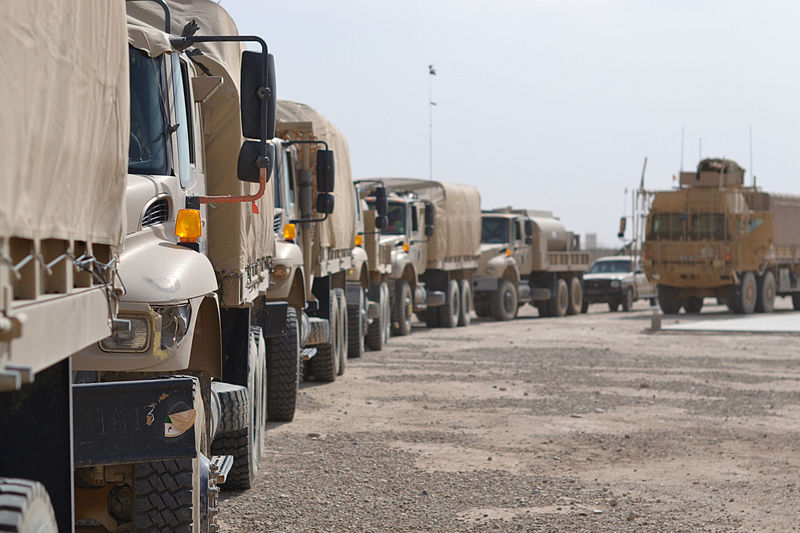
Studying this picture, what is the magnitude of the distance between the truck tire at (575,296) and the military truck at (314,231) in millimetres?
18246

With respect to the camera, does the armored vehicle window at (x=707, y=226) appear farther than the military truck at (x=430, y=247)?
Yes

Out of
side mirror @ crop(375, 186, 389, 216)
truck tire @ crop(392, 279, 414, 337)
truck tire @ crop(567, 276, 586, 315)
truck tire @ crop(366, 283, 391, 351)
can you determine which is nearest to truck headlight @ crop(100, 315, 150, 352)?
side mirror @ crop(375, 186, 389, 216)

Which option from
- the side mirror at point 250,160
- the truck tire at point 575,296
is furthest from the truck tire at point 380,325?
the side mirror at point 250,160

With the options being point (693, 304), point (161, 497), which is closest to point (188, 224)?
point (161, 497)

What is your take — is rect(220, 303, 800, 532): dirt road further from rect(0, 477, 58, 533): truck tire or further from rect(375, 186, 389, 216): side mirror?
rect(0, 477, 58, 533): truck tire

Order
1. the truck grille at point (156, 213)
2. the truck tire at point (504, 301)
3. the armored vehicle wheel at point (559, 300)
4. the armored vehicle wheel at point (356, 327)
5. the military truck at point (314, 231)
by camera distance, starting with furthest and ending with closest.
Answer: the armored vehicle wheel at point (559, 300), the truck tire at point (504, 301), the armored vehicle wheel at point (356, 327), the military truck at point (314, 231), the truck grille at point (156, 213)

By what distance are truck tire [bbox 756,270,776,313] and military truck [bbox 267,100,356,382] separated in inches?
773

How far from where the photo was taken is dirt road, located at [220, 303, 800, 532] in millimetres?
7410

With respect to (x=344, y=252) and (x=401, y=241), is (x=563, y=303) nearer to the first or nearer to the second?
(x=401, y=241)

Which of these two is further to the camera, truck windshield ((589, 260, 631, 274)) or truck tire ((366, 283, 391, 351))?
truck windshield ((589, 260, 631, 274))

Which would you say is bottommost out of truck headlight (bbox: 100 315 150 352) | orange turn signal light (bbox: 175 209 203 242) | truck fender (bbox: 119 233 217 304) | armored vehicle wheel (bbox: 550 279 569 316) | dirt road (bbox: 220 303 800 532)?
dirt road (bbox: 220 303 800 532)

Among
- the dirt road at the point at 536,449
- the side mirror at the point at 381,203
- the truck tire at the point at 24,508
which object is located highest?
the side mirror at the point at 381,203

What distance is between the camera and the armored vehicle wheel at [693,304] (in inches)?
1298

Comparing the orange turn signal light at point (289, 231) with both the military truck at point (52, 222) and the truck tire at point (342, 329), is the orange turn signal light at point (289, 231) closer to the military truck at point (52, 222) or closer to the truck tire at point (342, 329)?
the truck tire at point (342, 329)
